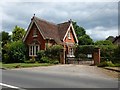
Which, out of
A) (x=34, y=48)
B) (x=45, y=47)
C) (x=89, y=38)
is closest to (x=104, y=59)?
(x=45, y=47)

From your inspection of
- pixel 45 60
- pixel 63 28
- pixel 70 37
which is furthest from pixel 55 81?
pixel 70 37

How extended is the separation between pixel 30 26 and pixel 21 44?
338 cm

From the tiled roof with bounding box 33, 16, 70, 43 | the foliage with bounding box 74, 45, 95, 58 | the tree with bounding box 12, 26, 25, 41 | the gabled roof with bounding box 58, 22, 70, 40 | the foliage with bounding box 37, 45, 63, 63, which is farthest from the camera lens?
the tree with bounding box 12, 26, 25, 41

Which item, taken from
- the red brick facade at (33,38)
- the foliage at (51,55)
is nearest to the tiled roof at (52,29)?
the red brick facade at (33,38)

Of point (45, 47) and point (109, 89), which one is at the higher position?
point (45, 47)

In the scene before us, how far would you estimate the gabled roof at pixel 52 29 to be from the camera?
134ft

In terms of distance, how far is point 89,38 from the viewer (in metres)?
64.1

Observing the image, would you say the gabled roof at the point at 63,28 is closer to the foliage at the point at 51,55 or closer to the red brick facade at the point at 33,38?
the red brick facade at the point at 33,38

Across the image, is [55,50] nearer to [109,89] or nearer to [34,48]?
[34,48]

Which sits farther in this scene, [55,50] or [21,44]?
[21,44]

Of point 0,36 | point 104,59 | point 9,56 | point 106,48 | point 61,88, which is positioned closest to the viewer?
point 61,88

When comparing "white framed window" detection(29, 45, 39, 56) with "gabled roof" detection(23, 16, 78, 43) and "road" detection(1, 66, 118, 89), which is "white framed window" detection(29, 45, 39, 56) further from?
"road" detection(1, 66, 118, 89)

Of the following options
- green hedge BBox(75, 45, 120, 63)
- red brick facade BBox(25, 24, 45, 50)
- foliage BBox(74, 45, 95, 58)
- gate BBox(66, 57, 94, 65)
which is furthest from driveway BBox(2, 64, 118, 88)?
red brick facade BBox(25, 24, 45, 50)

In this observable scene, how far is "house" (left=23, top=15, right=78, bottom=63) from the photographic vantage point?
40.7 metres
